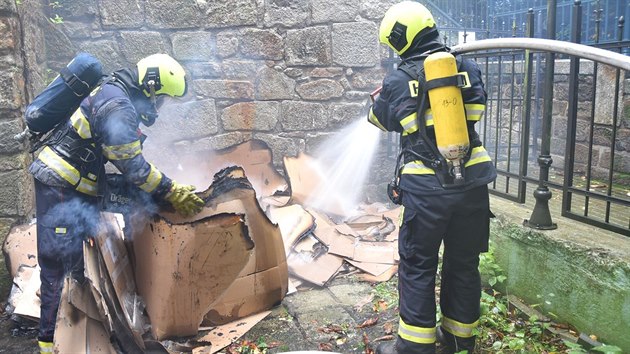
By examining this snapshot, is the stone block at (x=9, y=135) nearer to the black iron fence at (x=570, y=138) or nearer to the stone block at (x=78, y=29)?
the stone block at (x=78, y=29)

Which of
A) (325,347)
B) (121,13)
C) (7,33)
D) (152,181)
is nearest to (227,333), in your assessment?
(325,347)

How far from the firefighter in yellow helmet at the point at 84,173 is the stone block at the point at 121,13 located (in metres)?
2.82

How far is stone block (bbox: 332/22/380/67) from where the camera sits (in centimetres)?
630

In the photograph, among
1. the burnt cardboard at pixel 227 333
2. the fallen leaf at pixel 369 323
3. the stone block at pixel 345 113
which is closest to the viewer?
the burnt cardboard at pixel 227 333

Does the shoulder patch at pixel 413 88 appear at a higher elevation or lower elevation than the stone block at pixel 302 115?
higher

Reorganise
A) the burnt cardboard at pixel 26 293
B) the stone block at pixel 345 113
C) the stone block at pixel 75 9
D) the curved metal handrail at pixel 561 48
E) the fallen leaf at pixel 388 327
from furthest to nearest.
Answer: the stone block at pixel 345 113 → the stone block at pixel 75 9 → the burnt cardboard at pixel 26 293 → the fallen leaf at pixel 388 327 → the curved metal handrail at pixel 561 48

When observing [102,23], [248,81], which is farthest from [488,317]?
[102,23]

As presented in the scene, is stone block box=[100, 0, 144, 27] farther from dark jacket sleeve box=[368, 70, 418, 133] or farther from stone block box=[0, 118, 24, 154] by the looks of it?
dark jacket sleeve box=[368, 70, 418, 133]

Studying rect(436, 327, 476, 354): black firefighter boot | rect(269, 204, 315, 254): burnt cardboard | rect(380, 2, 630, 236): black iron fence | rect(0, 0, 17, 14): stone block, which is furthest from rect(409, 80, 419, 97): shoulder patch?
rect(0, 0, 17, 14): stone block

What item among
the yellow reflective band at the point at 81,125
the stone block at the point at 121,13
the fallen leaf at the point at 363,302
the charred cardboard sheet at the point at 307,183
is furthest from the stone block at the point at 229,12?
the fallen leaf at the point at 363,302

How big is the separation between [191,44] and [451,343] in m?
4.46

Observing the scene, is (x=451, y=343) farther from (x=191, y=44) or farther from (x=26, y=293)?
(x=191, y=44)

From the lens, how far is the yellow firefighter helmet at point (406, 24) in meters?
3.01

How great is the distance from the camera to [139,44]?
19.7 feet
